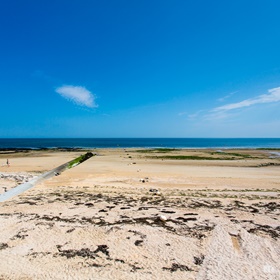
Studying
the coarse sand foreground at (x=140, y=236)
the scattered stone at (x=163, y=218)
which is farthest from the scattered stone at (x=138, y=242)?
the scattered stone at (x=163, y=218)

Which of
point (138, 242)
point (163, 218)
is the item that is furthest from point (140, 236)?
point (163, 218)

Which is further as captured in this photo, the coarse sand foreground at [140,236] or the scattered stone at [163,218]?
the scattered stone at [163,218]

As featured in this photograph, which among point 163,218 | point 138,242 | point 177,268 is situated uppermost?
point 163,218

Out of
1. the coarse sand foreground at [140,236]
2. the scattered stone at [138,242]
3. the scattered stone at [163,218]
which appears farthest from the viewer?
the scattered stone at [163,218]

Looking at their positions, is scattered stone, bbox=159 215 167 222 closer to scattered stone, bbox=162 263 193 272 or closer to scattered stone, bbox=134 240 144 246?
scattered stone, bbox=134 240 144 246

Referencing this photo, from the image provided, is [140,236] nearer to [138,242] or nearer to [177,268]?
[138,242]

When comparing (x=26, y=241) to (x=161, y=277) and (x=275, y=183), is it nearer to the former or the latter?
(x=161, y=277)

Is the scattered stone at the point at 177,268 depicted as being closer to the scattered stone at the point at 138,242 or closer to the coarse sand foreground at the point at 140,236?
the coarse sand foreground at the point at 140,236

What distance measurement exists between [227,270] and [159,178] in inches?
534

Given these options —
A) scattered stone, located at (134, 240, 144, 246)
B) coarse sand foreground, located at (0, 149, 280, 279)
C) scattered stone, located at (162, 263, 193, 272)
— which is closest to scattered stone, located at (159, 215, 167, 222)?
coarse sand foreground, located at (0, 149, 280, 279)

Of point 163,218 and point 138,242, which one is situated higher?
point 163,218

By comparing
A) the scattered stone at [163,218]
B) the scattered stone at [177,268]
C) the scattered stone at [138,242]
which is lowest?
the scattered stone at [177,268]

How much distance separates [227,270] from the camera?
595cm

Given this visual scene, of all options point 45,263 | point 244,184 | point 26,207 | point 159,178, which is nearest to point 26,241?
point 45,263
